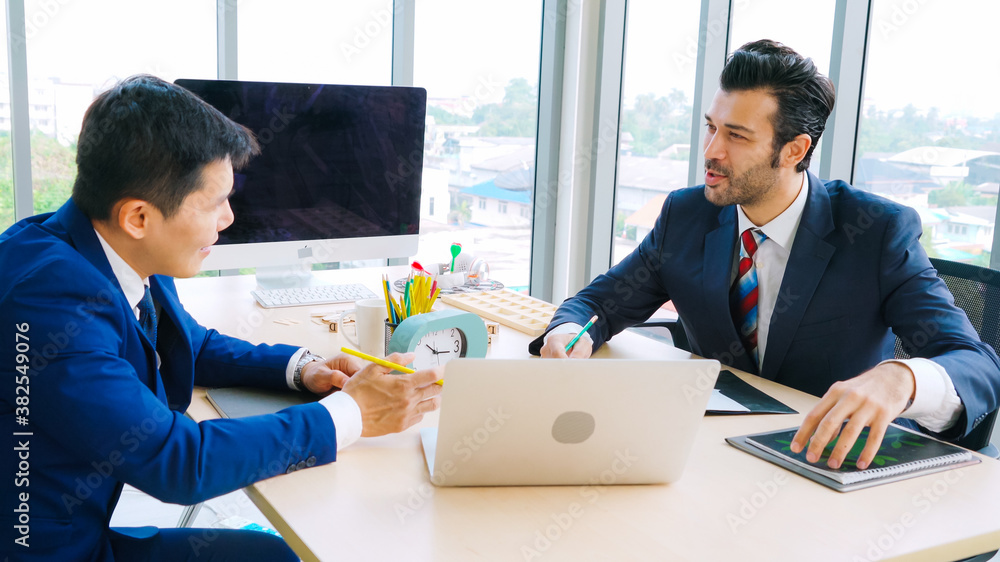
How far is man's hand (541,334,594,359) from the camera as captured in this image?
155 cm

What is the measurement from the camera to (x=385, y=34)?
3.45 meters

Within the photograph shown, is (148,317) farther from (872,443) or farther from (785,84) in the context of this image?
(785,84)

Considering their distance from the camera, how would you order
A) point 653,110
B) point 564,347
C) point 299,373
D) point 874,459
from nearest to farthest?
point 874,459 → point 299,373 → point 564,347 → point 653,110

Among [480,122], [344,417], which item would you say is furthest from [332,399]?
[480,122]

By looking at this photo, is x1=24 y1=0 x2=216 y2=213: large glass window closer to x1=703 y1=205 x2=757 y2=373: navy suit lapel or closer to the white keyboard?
the white keyboard

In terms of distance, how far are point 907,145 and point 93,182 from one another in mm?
2363

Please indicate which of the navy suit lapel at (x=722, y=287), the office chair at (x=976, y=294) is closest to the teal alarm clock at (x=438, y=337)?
the navy suit lapel at (x=722, y=287)

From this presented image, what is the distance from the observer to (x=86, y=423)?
0.99 meters

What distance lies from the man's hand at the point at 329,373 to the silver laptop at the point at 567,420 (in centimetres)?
38

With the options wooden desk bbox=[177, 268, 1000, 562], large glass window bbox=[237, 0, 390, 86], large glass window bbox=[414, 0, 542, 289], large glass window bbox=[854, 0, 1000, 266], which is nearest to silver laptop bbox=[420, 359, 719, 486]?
wooden desk bbox=[177, 268, 1000, 562]

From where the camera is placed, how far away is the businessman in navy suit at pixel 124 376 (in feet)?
3.28

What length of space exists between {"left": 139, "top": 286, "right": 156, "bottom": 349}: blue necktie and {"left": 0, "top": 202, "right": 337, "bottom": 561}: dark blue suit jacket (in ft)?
0.33

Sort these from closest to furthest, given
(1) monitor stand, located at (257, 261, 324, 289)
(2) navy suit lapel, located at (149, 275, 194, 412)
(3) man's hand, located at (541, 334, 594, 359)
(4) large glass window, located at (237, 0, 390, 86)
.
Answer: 1. (2) navy suit lapel, located at (149, 275, 194, 412)
2. (3) man's hand, located at (541, 334, 594, 359)
3. (1) monitor stand, located at (257, 261, 324, 289)
4. (4) large glass window, located at (237, 0, 390, 86)

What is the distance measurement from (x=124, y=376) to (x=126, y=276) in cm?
21
